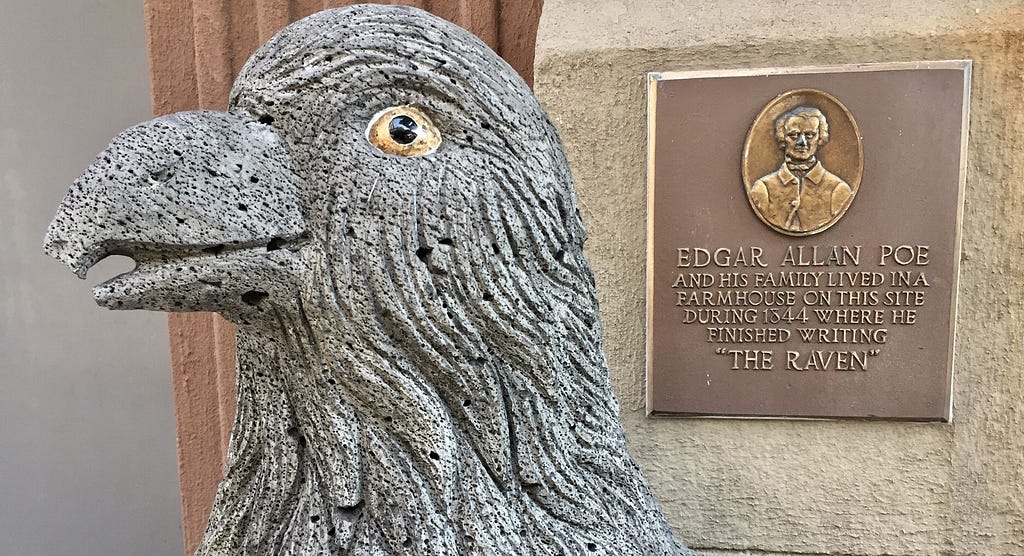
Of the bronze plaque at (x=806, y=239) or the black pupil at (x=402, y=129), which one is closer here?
the black pupil at (x=402, y=129)

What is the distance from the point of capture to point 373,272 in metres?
0.88

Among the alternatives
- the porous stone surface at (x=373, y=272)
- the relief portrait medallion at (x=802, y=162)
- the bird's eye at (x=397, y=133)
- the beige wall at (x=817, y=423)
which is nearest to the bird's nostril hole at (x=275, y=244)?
the porous stone surface at (x=373, y=272)

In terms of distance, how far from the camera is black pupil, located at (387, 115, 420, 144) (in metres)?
0.91

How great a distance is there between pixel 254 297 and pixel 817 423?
5.34 ft

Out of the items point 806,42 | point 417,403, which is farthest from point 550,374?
point 806,42

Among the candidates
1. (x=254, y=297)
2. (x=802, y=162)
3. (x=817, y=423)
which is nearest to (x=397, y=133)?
(x=254, y=297)

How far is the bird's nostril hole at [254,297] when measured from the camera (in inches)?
34.9

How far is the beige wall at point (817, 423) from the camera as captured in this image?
1.72 metres

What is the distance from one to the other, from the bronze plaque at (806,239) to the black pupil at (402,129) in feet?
3.53

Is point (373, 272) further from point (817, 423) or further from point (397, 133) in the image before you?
point (817, 423)

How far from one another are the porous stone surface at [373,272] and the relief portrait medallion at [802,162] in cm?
101

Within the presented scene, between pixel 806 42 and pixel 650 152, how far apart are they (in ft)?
1.68

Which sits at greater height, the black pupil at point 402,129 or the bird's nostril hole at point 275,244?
the black pupil at point 402,129

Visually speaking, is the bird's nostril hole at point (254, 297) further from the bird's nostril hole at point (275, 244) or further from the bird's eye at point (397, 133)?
the bird's eye at point (397, 133)
